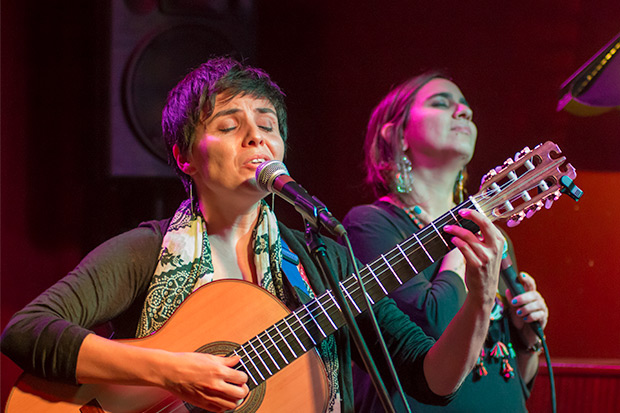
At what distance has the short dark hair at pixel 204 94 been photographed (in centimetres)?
143

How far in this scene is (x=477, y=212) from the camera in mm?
1215

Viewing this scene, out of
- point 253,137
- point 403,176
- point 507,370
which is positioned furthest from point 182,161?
point 507,370

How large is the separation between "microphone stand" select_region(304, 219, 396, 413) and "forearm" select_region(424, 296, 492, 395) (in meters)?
0.32

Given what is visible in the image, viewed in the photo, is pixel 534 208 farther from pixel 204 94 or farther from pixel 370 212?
pixel 204 94

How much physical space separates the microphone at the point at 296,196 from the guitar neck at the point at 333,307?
0.29 metres

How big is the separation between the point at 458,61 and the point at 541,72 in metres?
0.31

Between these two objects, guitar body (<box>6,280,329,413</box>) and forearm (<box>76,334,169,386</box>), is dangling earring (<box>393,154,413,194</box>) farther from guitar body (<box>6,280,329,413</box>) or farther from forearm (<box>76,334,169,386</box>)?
forearm (<box>76,334,169,386</box>)

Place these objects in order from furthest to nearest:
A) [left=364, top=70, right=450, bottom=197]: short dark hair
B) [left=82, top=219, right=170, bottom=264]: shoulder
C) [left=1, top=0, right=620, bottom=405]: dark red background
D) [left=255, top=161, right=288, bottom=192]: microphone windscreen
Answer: [left=364, top=70, right=450, bottom=197]: short dark hair, [left=1, top=0, right=620, bottom=405]: dark red background, [left=82, top=219, right=170, bottom=264]: shoulder, [left=255, top=161, right=288, bottom=192]: microphone windscreen

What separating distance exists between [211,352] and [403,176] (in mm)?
906

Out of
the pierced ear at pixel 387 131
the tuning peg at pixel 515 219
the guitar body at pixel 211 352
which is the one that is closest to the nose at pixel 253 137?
the guitar body at pixel 211 352

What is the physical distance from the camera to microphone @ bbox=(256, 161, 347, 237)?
1.01 meters

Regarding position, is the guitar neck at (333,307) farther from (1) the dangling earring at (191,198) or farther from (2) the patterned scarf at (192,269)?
(1) the dangling earring at (191,198)

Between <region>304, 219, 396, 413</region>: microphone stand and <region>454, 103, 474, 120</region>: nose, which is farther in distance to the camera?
<region>454, 103, 474, 120</region>: nose

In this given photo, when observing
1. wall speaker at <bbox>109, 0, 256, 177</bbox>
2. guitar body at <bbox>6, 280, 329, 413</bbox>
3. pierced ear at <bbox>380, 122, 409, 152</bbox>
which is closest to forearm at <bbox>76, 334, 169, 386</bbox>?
guitar body at <bbox>6, 280, 329, 413</bbox>
